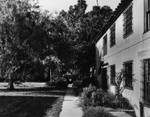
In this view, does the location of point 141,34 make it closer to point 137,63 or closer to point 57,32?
point 137,63

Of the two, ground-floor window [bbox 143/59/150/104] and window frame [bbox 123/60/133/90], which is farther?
window frame [bbox 123/60/133/90]

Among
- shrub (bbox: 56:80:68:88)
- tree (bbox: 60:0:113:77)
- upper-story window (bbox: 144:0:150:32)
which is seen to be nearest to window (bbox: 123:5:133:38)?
upper-story window (bbox: 144:0:150:32)

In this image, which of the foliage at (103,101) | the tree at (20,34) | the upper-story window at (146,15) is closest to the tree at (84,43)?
the tree at (20,34)

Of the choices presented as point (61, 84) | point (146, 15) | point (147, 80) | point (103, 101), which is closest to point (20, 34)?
point (61, 84)

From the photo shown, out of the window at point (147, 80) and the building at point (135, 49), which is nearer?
the window at point (147, 80)

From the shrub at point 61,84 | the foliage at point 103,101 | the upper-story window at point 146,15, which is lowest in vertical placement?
the foliage at point 103,101

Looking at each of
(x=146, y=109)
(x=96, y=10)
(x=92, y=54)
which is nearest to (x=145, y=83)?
(x=146, y=109)

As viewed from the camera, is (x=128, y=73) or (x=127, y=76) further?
(x=128, y=73)

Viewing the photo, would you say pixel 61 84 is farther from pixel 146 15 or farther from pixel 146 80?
pixel 146 15

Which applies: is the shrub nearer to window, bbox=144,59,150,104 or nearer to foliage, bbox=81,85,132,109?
Answer: foliage, bbox=81,85,132,109

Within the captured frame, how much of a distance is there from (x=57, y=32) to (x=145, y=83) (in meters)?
15.7

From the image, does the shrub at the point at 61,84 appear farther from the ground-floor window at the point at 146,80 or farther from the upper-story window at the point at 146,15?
the upper-story window at the point at 146,15

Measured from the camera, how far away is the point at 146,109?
9.75m

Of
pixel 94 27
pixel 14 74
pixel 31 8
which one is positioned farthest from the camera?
pixel 94 27
